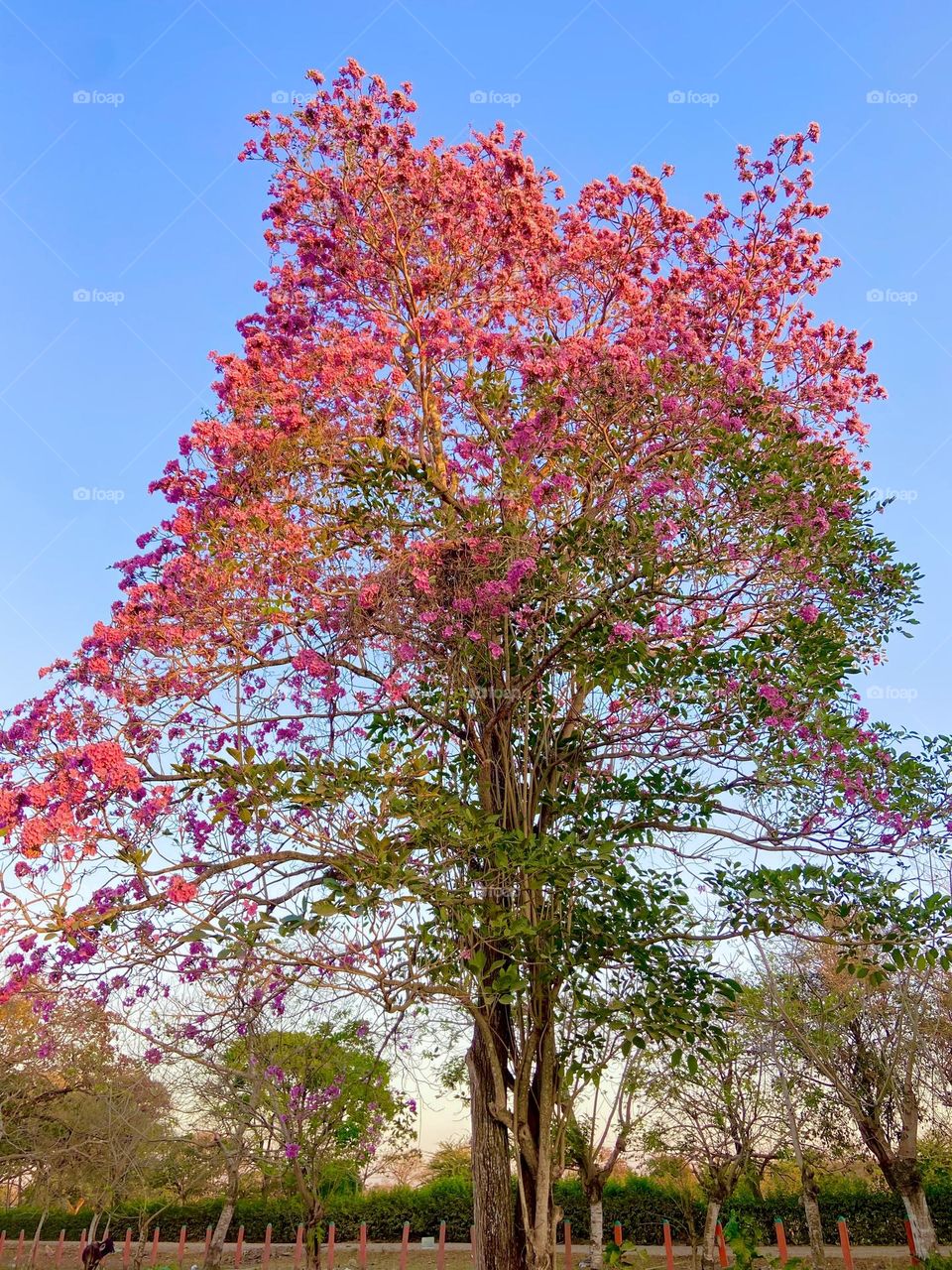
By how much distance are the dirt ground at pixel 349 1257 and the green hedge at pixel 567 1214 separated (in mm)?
369

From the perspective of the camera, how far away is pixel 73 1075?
1195cm

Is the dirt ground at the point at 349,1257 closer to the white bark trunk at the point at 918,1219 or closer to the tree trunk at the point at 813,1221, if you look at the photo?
the white bark trunk at the point at 918,1219

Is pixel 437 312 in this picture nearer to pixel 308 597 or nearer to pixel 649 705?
pixel 308 597

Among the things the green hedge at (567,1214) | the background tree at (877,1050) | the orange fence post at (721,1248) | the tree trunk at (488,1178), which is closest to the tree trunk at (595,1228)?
the orange fence post at (721,1248)

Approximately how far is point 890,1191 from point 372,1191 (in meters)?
12.1

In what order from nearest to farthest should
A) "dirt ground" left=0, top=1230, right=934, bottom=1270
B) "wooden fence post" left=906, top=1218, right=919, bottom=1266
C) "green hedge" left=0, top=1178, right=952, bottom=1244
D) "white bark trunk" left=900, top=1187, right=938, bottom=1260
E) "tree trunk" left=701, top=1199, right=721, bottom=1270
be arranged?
1. "tree trunk" left=701, top=1199, right=721, bottom=1270
2. "white bark trunk" left=900, top=1187, right=938, bottom=1260
3. "wooden fence post" left=906, top=1218, right=919, bottom=1266
4. "dirt ground" left=0, top=1230, right=934, bottom=1270
5. "green hedge" left=0, top=1178, right=952, bottom=1244

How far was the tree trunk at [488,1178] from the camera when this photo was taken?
6.26 metres

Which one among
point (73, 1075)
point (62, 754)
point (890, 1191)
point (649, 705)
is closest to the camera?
point (62, 754)

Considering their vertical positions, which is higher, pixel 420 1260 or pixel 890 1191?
pixel 890 1191

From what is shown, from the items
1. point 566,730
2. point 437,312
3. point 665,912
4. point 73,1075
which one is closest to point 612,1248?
point 665,912

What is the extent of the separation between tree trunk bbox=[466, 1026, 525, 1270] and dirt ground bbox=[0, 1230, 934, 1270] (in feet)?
39.8

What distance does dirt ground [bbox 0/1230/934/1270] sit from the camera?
17.1 metres

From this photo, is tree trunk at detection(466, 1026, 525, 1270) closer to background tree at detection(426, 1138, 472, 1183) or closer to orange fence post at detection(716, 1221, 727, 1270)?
orange fence post at detection(716, 1221, 727, 1270)

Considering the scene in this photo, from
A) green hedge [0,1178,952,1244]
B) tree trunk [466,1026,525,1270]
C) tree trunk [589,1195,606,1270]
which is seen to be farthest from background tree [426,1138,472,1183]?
tree trunk [466,1026,525,1270]
